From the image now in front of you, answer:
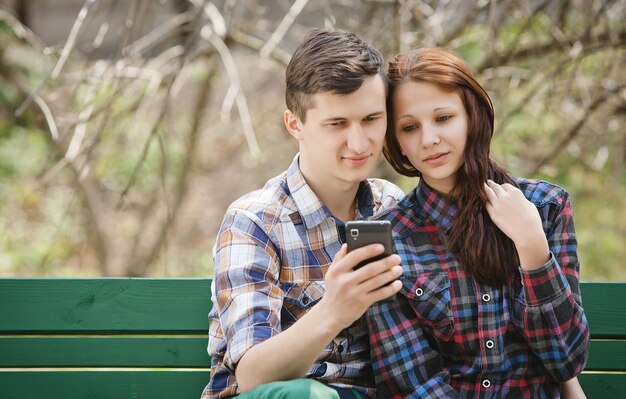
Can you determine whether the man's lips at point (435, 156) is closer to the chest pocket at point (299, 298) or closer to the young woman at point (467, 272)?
the young woman at point (467, 272)

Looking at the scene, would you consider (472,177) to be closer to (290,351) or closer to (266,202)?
(266,202)

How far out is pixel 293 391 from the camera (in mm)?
2043

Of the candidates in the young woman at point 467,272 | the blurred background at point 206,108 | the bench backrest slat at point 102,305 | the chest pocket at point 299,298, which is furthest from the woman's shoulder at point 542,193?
the blurred background at point 206,108

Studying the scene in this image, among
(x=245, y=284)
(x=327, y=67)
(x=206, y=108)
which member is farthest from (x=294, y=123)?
(x=206, y=108)

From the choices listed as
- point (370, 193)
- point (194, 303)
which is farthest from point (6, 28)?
point (370, 193)

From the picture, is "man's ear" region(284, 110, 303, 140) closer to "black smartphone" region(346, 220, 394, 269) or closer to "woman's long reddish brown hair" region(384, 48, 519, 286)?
"woman's long reddish brown hair" region(384, 48, 519, 286)

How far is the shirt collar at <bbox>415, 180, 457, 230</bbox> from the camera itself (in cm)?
254

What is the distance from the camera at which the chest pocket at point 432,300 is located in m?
2.43

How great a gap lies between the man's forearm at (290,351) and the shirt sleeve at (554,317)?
22.0 inches

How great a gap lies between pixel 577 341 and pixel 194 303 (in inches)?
51.6

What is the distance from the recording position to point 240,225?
244cm

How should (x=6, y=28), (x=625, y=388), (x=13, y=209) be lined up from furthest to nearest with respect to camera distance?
(x=13, y=209)
(x=6, y=28)
(x=625, y=388)

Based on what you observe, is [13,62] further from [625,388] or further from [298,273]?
[625,388]

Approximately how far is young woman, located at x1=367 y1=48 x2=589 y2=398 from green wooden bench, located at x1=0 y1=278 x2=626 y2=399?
1.95 feet
